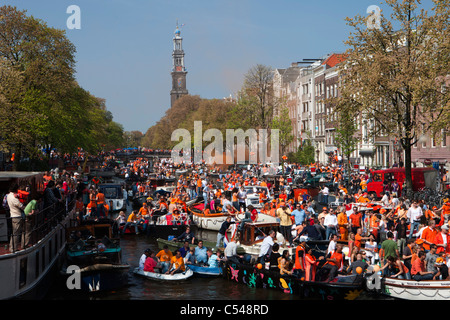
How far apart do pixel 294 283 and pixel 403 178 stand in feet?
88.9

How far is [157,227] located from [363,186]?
1906cm

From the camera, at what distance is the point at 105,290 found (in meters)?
21.4

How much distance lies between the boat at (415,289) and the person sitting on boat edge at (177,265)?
8.08m

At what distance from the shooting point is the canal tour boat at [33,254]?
56.3ft

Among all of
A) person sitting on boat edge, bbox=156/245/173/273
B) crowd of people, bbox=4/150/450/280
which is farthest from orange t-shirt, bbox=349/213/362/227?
person sitting on boat edge, bbox=156/245/173/273

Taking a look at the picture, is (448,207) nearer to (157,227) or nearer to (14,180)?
(157,227)

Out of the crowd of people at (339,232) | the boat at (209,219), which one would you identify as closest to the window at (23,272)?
the crowd of people at (339,232)

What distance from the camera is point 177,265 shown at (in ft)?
74.6

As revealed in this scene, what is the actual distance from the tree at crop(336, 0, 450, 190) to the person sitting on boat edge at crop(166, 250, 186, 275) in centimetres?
2110

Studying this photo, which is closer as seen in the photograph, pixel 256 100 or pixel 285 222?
pixel 285 222

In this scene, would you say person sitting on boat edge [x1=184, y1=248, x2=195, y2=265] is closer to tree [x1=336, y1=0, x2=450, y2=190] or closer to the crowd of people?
the crowd of people

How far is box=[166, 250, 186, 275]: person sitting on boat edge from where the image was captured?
22.7 m

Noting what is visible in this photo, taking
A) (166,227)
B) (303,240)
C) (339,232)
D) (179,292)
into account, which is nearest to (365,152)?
(166,227)

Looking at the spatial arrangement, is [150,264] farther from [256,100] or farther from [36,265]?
[256,100]
